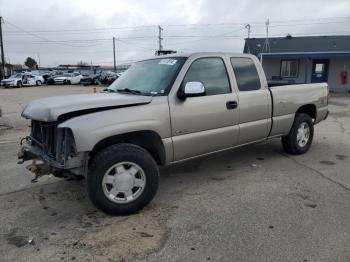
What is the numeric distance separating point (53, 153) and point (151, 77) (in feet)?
5.51

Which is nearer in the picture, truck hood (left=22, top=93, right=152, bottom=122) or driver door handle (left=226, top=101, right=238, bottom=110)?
truck hood (left=22, top=93, right=152, bottom=122)

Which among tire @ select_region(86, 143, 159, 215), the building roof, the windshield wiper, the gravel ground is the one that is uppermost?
the building roof

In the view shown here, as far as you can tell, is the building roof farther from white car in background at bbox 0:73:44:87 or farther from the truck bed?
white car in background at bbox 0:73:44:87

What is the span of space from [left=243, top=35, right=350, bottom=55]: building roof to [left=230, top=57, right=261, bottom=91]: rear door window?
23.0 meters

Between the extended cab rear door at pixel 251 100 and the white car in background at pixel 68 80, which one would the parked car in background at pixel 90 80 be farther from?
the extended cab rear door at pixel 251 100

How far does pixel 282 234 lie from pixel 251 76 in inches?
109

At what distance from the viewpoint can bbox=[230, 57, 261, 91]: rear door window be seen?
5488mm

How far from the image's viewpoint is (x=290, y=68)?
27.5 meters

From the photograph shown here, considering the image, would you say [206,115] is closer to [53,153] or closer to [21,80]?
[53,153]

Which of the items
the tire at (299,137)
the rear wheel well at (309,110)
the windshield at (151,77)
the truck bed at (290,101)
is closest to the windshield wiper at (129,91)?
the windshield at (151,77)

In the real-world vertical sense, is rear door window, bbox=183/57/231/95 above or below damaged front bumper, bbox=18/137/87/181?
above

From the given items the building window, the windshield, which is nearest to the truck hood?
the windshield

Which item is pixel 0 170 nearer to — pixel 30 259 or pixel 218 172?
pixel 30 259

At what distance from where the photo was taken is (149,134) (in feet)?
14.7
